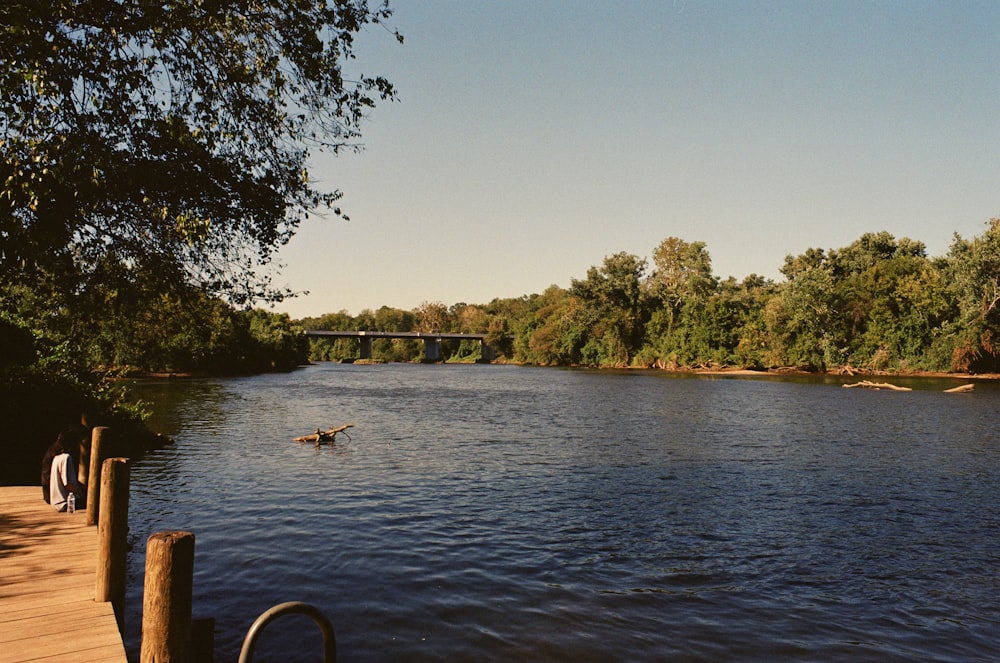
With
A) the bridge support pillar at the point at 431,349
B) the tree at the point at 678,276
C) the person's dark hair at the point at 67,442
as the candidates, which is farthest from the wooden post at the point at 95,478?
the bridge support pillar at the point at 431,349

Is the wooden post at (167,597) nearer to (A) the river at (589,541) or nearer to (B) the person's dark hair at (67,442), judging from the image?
(A) the river at (589,541)

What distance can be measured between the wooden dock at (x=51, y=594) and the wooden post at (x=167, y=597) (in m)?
1.23

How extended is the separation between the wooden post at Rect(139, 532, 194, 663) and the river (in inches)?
162

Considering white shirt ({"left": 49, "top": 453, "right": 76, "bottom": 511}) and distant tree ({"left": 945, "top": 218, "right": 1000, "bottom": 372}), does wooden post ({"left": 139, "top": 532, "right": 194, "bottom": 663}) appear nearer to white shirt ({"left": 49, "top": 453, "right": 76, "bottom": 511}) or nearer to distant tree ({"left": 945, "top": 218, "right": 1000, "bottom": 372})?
white shirt ({"left": 49, "top": 453, "right": 76, "bottom": 511})

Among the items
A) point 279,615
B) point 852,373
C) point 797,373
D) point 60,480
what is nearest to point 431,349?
point 797,373

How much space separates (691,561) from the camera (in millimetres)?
13406

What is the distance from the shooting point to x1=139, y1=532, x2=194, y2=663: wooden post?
5.09 metres

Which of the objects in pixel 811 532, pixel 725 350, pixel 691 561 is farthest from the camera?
pixel 725 350

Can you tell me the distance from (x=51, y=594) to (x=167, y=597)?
3.67 metres

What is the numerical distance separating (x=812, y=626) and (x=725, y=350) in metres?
99.2

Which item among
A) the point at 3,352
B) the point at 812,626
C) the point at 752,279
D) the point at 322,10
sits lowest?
the point at 812,626

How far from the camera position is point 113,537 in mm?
7828

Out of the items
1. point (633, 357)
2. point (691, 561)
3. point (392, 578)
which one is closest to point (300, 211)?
point (392, 578)

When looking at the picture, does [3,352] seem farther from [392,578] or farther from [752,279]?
[752,279]
